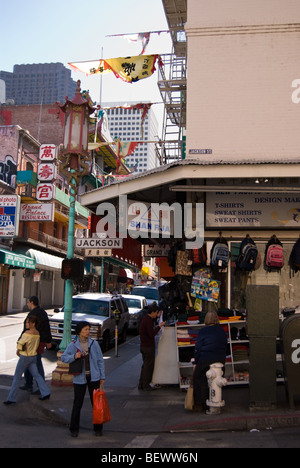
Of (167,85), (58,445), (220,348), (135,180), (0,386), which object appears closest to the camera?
(58,445)

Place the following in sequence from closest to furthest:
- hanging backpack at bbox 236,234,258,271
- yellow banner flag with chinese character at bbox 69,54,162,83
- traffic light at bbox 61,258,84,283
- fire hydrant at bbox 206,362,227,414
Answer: fire hydrant at bbox 206,362,227,414 → hanging backpack at bbox 236,234,258,271 → traffic light at bbox 61,258,84,283 → yellow banner flag with chinese character at bbox 69,54,162,83

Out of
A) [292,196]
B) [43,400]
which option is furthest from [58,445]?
[292,196]

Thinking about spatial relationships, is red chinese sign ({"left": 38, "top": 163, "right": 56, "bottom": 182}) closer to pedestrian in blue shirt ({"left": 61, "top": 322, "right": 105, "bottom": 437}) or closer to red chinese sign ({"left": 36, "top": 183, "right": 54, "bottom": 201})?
red chinese sign ({"left": 36, "top": 183, "right": 54, "bottom": 201})

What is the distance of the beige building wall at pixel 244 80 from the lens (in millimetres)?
11125

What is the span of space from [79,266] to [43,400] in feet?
9.65

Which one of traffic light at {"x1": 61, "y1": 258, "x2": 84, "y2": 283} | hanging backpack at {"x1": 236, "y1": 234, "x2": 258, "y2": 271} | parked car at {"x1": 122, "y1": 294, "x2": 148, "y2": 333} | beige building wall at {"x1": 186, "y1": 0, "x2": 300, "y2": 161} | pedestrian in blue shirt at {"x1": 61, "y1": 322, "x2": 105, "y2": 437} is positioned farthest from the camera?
parked car at {"x1": 122, "y1": 294, "x2": 148, "y2": 333}

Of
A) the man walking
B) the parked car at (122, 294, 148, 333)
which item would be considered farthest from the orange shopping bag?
the parked car at (122, 294, 148, 333)

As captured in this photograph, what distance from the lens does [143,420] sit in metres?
7.95

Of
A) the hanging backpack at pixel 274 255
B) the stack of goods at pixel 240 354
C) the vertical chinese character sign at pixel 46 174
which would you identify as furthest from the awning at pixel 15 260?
the stack of goods at pixel 240 354

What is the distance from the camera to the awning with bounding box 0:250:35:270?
29669mm

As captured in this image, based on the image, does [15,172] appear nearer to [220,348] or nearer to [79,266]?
[79,266]

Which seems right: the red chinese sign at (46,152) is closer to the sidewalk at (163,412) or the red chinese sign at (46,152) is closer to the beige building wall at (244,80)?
the beige building wall at (244,80)

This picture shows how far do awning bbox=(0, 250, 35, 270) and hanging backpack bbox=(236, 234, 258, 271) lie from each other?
2159 cm

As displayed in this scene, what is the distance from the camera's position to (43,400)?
9070 millimetres
